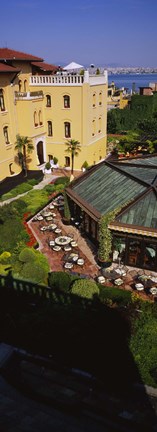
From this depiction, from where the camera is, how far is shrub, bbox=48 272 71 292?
16156 millimetres

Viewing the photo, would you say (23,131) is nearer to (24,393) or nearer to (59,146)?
(59,146)

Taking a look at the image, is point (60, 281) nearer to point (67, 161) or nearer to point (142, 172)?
point (142, 172)

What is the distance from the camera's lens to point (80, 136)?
38.8 metres

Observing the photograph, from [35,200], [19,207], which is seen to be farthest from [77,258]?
[35,200]

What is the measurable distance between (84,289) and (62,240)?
6613 millimetres

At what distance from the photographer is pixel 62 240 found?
21.3m

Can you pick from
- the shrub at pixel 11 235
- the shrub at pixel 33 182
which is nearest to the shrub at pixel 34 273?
the shrub at pixel 11 235

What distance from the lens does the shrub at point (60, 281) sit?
53.0 feet

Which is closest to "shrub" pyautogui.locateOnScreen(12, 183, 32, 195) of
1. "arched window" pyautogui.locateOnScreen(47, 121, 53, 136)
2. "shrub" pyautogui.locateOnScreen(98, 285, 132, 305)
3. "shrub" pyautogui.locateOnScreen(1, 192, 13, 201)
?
"shrub" pyautogui.locateOnScreen(1, 192, 13, 201)

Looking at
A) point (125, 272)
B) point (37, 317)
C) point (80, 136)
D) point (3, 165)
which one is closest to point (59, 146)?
point (80, 136)

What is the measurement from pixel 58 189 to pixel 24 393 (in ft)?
76.1

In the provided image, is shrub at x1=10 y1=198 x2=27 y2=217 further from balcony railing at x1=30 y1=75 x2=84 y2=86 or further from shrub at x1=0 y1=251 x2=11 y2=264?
balcony railing at x1=30 y1=75 x2=84 y2=86

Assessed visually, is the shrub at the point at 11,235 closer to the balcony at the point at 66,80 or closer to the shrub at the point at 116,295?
the shrub at the point at 116,295

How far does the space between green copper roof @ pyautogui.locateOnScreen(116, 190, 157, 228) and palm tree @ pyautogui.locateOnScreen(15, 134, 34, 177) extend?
816 inches
